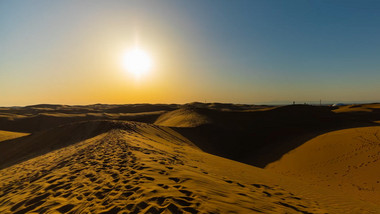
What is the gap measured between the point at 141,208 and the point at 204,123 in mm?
23498

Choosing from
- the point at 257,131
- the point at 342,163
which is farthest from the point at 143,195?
the point at 257,131

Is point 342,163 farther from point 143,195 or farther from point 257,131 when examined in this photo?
point 143,195

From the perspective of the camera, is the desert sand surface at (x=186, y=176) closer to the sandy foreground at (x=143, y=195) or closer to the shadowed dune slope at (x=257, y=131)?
the sandy foreground at (x=143, y=195)

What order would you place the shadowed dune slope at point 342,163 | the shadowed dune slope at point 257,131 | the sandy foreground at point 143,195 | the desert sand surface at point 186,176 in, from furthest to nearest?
the shadowed dune slope at point 257,131 < the shadowed dune slope at point 342,163 < the desert sand surface at point 186,176 < the sandy foreground at point 143,195

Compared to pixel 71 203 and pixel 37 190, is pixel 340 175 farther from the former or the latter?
pixel 37 190

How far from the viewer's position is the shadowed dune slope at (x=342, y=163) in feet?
33.2

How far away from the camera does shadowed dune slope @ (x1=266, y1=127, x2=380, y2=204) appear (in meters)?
10.1

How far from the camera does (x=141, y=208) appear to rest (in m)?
3.97

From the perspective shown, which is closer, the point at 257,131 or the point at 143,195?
the point at 143,195

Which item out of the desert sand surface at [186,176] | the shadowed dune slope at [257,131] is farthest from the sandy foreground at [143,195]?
the shadowed dune slope at [257,131]

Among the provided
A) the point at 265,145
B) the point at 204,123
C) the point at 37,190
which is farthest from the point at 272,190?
the point at 204,123

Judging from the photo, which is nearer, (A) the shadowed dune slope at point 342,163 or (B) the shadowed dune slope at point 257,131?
(A) the shadowed dune slope at point 342,163

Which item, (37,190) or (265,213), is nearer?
(265,213)

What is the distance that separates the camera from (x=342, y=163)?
12992mm
